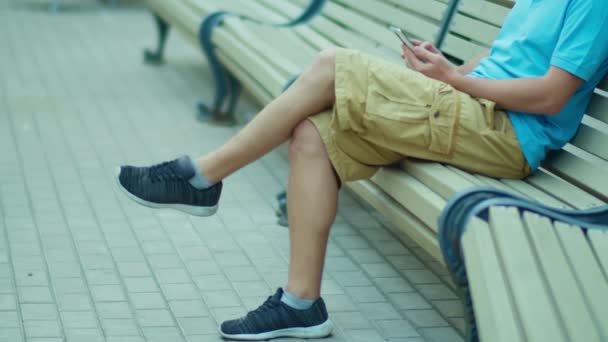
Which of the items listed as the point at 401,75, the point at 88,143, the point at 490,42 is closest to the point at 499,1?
the point at 490,42

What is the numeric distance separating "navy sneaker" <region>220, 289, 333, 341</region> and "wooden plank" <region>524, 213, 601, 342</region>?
39.5 inches

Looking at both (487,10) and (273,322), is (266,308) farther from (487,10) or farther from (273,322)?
(487,10)

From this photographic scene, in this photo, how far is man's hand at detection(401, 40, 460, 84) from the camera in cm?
349

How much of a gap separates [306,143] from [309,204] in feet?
0.67

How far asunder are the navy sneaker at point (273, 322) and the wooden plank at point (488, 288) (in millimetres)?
987

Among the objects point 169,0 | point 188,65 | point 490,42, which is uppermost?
point 490,42

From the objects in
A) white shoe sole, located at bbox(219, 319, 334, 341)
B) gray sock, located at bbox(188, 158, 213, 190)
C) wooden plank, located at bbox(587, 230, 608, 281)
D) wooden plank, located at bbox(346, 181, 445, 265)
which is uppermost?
wooden plank, located at bbox(587, 230, 608, 281)

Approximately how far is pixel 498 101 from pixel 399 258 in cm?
125

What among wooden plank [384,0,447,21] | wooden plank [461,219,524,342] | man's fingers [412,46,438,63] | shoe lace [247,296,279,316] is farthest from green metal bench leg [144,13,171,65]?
wooden plank [461,219,524,342]

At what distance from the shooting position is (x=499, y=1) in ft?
13.9

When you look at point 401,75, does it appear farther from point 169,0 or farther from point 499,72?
point 169,0

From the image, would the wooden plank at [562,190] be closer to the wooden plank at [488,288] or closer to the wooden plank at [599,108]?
the wooden plank at [599,108]

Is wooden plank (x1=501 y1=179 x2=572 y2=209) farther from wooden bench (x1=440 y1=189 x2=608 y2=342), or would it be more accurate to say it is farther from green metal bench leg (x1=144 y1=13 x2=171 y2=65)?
green metal bench leg (x1=144 y1=13 x2=171 y2=65)

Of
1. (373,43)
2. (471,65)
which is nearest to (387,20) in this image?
(373,43)
